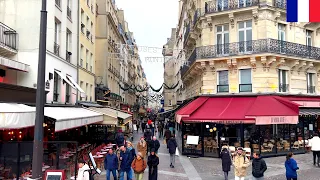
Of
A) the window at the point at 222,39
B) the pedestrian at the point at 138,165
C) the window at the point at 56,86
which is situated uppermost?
the window at the point at 222,39

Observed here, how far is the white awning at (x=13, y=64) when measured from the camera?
42.3 ft

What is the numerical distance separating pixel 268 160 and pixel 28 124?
13.7 metres

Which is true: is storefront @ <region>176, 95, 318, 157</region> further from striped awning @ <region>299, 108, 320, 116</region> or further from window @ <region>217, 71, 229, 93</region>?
window @ <region>217, 71, 229, 93</region>

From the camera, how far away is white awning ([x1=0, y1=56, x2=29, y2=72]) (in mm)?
12880

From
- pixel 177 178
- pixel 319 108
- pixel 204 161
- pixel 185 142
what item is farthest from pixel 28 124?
pixel 319 108

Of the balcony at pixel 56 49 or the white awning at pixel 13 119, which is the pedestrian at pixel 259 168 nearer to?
the white awning at pixel 13 119

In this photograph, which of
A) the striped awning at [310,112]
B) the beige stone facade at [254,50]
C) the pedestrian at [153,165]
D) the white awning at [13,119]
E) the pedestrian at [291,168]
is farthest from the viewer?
the beige stone facade at [254,50]

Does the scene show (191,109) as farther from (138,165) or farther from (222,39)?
(138,165)

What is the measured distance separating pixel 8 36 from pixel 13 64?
2.56 m

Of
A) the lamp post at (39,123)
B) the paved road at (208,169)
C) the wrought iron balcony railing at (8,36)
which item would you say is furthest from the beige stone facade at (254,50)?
the lamp post at (39,123)

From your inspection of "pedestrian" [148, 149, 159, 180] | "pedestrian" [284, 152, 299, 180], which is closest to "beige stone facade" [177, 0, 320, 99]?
"pedestrian" [284, 152, 299, 180]

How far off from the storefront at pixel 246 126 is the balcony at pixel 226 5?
19.6ft

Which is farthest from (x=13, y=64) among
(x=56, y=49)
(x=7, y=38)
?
(x=56, y=49)

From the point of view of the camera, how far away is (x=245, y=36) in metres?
20.7
